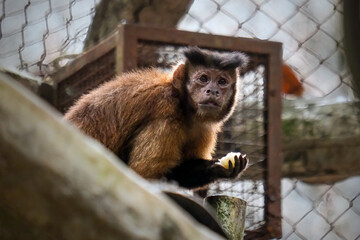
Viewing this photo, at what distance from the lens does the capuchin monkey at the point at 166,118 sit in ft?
15.5

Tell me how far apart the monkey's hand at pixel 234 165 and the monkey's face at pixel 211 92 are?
37 cm

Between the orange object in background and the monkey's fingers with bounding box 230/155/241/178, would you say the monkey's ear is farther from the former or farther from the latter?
the orange object in background

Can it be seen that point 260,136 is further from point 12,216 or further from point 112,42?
point 12,216

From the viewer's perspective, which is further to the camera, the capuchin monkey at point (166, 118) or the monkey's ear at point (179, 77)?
the monkey's ear at point (179, 77)

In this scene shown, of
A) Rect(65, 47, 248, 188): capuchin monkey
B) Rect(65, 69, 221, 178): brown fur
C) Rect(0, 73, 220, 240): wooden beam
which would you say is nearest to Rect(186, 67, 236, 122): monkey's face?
Rect(65, 47, 248, 188): capuchin monkey

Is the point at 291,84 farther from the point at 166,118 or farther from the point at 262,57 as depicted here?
the point at 166,118

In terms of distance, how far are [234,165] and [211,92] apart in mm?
570

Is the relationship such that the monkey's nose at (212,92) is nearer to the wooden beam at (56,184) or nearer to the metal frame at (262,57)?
the metal frame at (262,57)

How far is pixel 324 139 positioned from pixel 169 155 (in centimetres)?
251

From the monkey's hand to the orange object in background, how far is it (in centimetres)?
236

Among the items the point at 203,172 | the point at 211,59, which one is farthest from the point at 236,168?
the point at 211,59

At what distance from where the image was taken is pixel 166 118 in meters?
4.80

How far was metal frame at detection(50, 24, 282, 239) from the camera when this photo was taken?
539 cm

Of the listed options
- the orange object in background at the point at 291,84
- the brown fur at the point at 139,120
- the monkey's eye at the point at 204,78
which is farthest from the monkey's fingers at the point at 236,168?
the orange object in background at the point at 291,84
